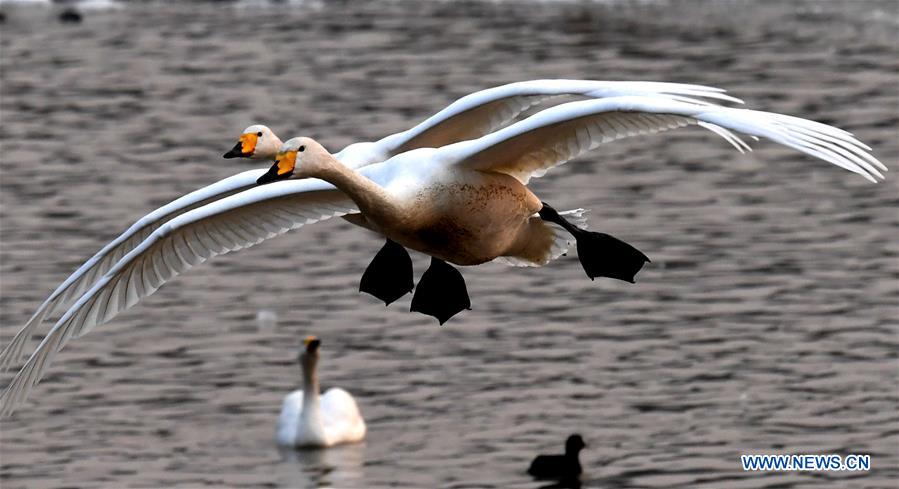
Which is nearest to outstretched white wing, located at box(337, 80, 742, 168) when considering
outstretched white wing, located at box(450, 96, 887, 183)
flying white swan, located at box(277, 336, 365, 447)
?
outstretched white wing, located at box(450, 96, 887, 183)

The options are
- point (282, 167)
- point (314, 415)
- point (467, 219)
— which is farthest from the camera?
point (314, 415)

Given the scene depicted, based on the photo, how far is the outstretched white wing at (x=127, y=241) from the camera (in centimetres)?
1079

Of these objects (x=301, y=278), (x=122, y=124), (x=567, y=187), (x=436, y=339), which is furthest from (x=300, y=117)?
(x=436, y=339)

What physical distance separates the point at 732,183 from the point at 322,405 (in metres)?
12.1

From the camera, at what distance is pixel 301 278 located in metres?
26.8

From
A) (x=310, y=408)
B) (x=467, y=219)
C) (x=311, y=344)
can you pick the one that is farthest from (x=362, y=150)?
(x=311, y=344)

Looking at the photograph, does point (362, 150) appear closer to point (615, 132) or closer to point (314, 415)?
point (615, 132)

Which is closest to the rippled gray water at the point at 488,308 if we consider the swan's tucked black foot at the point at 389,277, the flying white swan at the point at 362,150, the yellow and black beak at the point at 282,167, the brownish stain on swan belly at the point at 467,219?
the swan's tucked black foot at the point at 389,277

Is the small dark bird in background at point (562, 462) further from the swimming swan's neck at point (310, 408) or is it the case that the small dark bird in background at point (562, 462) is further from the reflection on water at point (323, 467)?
the swimming swan's neck at point (310, 408)

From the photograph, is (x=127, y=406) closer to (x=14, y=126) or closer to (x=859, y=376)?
(x=859, y=376)

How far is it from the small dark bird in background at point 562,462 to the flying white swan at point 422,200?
29.8 feet

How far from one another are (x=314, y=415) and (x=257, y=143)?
1166cm

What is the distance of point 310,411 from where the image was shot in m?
22.2

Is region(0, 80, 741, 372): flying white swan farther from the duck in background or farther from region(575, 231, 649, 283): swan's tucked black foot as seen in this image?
the duck in background
